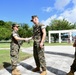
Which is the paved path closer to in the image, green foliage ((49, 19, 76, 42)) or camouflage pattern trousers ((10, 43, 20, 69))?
camouflage pattern trousers ((10, 43, 20, 69))

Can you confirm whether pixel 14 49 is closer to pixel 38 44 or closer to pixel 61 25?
pixel 38 44

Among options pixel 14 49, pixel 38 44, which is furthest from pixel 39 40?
pixel 14 49

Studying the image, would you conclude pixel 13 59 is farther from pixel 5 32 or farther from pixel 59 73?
pixel 5 32

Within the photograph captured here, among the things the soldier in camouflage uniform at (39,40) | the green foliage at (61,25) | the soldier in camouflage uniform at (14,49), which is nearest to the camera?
the soldier in camouflage uniform at (39,40)

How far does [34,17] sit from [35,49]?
40.4 inches

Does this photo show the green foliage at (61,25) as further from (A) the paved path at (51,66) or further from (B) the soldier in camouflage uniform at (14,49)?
(B) the soldier in camouflage uniform at (14,49)

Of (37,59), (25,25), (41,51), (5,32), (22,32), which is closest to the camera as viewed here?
(41,51)

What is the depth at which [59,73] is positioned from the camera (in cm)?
843

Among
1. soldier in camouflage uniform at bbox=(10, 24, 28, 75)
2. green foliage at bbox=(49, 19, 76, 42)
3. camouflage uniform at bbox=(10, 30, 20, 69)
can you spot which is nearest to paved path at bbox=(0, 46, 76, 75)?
soldier in camouflage uniform at bbox=(10, 24, 28, 75)

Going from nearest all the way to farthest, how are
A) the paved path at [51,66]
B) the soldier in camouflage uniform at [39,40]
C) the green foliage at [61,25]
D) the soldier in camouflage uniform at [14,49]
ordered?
the soldier in camouflage uniform at [39,40], the soldier in camouflage uniform at [14,49], the paved path at [51,66], the green foliage at [61,25]

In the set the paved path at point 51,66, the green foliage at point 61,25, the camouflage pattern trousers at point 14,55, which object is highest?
the green foliage at point 61,25

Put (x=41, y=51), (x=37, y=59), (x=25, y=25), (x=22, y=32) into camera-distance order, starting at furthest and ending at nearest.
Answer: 1. (x=25, y=25)
2. (x=22, y=32)
3. (x=37, y=59)
4. (x=41, y=51)

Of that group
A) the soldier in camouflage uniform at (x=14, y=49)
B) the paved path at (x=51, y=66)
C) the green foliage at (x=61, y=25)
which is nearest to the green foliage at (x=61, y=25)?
the green foliage at (x=61, y=25)

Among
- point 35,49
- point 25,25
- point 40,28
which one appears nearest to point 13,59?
point 35,49
